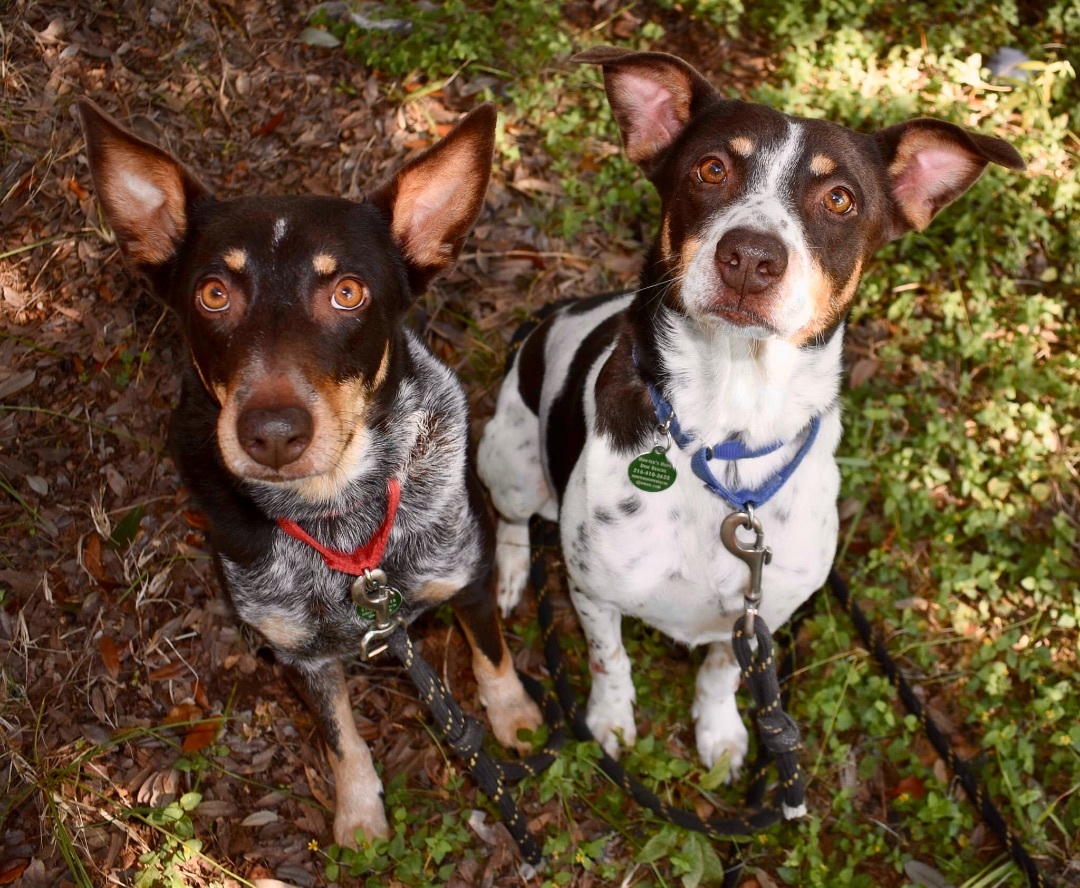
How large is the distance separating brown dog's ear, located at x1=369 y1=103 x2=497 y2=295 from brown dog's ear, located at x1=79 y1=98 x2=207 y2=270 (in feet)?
2.14

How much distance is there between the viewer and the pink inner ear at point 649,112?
10.8ft

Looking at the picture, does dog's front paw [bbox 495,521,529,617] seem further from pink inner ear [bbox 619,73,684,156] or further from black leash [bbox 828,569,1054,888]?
pink inner ear [bbox 619,73,684,156]

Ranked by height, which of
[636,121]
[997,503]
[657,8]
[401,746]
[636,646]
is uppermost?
[636,121]

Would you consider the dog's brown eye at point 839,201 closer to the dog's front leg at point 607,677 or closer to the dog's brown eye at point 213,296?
the dog's front leg at point 607,677

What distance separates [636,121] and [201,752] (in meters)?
3.16

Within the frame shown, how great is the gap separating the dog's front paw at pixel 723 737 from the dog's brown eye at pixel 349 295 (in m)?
2.41

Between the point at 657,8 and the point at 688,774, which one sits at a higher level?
the point at 657,8

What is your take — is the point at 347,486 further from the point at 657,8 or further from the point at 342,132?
the point at 657,8

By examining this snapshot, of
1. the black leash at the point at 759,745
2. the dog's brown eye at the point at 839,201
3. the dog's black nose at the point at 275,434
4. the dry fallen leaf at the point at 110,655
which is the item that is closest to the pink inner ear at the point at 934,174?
the dog's brown eye at the point at 839,201

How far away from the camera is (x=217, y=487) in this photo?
3395mm

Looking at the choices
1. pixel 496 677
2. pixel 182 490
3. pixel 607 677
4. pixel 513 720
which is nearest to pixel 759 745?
pixel 607 677

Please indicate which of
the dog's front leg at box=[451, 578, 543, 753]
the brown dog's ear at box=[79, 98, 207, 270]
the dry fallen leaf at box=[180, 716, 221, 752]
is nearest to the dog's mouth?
the dog's front leg at box=[451, 578, 543, 753]

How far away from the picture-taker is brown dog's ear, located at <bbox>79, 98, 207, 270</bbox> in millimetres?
2920

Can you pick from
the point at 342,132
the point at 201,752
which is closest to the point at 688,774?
the point at 201,752
